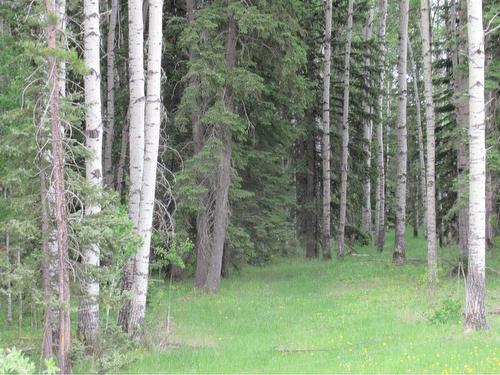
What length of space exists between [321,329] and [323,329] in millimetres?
42

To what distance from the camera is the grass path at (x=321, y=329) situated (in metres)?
8.30

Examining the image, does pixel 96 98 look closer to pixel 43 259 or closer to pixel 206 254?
pixel 43 259

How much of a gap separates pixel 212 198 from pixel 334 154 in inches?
387

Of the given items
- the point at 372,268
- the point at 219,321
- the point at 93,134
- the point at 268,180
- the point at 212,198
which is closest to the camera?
the point at 93,134

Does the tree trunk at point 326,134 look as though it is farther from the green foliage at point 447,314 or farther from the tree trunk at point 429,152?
the green foliage at point 447,314

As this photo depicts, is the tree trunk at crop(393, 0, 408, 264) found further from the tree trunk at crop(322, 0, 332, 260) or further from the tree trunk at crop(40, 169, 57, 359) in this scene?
the tree trunk at crop(40, 169, 57, 359)

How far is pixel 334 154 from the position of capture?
2580cm

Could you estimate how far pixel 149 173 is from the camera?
10.8m

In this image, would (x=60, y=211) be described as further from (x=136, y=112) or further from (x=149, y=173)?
(x=136, y=112)

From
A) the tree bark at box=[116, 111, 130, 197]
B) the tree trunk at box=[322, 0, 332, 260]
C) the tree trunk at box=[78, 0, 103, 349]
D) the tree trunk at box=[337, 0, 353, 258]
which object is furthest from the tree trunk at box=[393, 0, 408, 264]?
the tree trunk at box=[78, 0, 103, 349]

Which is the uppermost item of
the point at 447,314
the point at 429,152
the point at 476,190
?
the point at 429,152

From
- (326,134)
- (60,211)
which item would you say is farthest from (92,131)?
(326,134)

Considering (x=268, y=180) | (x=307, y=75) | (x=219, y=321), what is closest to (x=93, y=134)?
(x=219, y=321)

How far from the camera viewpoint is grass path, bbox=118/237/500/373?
8.30 meters
